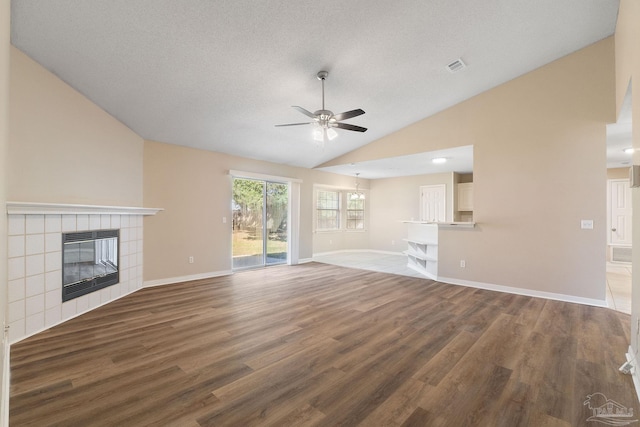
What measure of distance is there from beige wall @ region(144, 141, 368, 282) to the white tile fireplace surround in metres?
1.06

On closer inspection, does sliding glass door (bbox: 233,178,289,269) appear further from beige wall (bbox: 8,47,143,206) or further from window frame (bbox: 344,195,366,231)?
window frame (bbox: 344,195,366,231)

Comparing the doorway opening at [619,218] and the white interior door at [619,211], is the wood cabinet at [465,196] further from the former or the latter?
the white interior door at [619,211]

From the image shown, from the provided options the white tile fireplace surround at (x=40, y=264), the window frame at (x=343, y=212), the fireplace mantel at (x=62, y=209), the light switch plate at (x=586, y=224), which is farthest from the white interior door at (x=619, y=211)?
the white tile fireplace surround at (x=40, y=264)

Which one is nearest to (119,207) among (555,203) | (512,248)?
(512,248)

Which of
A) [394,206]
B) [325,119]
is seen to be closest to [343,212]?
[394,206]

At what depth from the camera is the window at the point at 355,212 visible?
30.7 feet

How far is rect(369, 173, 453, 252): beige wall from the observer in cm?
853

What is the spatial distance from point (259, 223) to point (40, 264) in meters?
3.93

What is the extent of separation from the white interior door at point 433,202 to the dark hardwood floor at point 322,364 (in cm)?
430

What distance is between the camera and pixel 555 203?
4.16 meters

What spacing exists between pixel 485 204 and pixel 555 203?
910 mm

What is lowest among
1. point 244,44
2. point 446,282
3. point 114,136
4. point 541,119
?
point 446,282

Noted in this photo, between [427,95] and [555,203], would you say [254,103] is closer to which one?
[427,95]

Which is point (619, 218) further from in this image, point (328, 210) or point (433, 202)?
point (328, 210)
